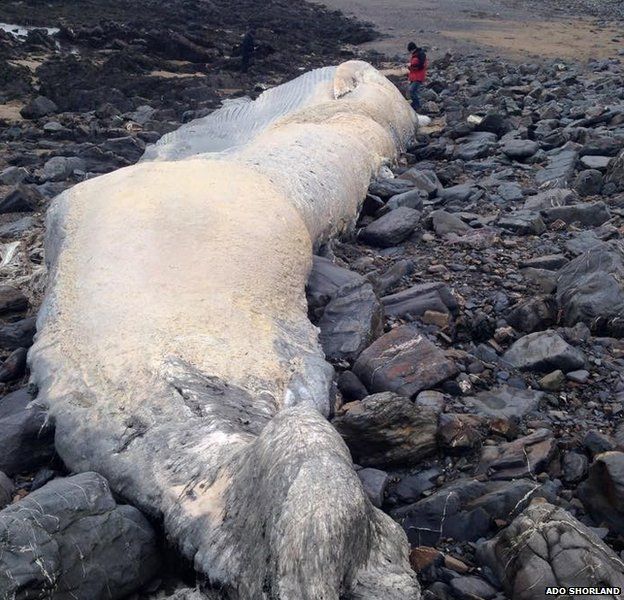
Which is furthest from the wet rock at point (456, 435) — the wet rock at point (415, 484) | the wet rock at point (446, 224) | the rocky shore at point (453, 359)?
the wet rock at point (446, 224)

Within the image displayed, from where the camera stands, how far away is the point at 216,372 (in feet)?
11.7

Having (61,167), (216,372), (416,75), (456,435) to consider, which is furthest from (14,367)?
(416,75)

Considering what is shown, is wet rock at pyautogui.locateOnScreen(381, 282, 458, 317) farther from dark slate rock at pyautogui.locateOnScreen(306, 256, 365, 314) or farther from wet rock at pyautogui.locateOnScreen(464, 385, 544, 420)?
wet rock at pyautogui.locateOnScreen(464, 385, 544, 420)

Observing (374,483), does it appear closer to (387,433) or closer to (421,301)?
(387,433)

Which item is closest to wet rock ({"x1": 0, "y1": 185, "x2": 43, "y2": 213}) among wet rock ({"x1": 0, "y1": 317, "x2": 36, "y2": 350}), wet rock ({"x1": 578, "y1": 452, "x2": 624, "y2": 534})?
wet rock ({"x1": 0, "y1": 317, "x2": 36, "y2": 350})

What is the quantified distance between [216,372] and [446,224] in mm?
3758

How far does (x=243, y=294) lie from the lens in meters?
4.14

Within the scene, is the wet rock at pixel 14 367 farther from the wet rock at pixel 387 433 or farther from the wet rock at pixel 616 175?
the wet rock at pixel 616 175

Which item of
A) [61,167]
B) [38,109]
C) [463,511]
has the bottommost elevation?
[38,109]

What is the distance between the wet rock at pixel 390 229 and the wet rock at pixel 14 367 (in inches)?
129

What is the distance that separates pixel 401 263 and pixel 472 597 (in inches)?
137

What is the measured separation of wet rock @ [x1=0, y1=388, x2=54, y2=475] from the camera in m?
3.56

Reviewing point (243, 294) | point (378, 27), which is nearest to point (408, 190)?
point (243, 294)

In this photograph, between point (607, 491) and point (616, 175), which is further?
point (616, 175)
